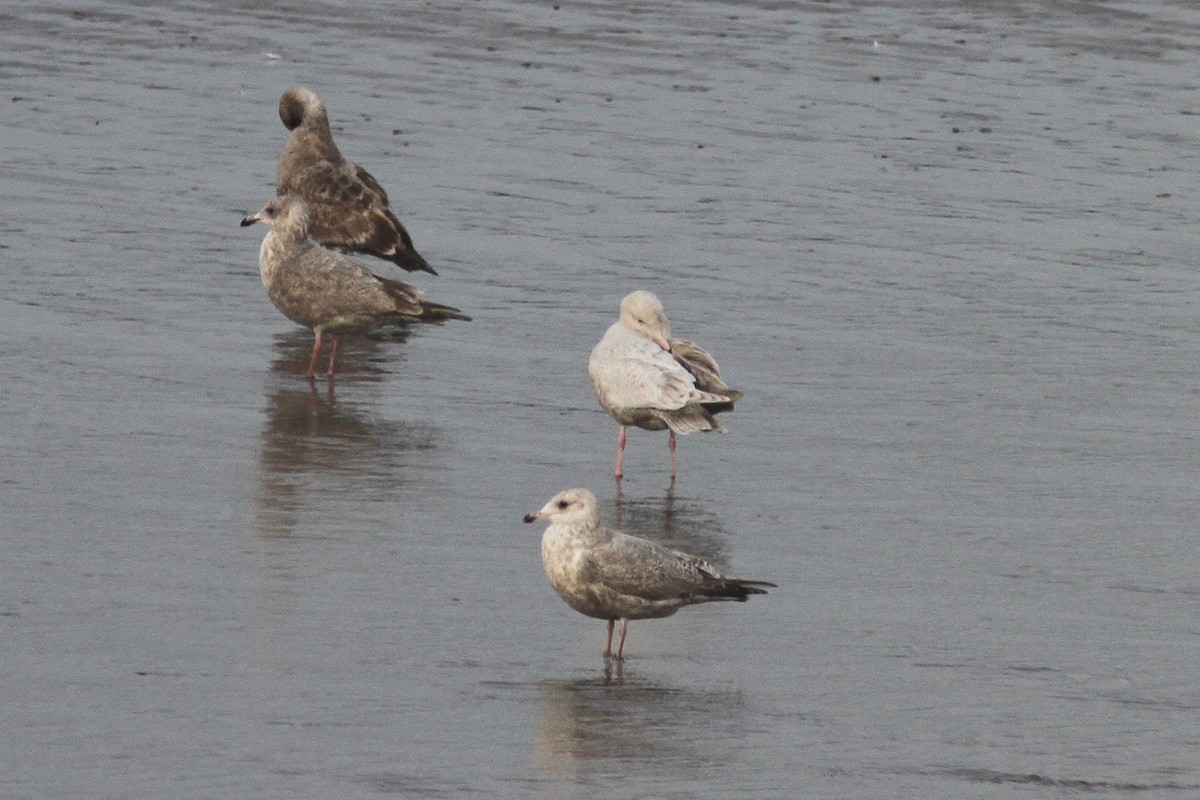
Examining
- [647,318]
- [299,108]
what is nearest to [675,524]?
[647,318]

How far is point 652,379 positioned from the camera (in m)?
11.8

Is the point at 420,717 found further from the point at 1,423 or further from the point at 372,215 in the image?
the point at 372,215

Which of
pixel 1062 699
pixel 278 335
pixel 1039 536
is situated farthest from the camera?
pixel 278 335

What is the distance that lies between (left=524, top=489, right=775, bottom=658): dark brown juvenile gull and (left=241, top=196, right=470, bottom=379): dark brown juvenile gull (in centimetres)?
491

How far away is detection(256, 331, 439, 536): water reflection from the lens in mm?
10805

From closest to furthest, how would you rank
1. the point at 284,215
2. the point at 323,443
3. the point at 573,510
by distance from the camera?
the point at 573,510 → the point at 323,443 → the point at 284,215

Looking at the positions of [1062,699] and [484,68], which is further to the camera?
[484,68]

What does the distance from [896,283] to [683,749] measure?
828 centimetres

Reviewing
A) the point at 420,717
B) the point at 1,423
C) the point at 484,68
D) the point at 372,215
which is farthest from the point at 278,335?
the point at 484,68

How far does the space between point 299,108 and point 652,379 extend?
718 cm

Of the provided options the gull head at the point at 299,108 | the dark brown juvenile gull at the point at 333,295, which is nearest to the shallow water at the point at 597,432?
the dark brown juvenile gull at the point at 333,295

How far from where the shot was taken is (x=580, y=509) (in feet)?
29.9

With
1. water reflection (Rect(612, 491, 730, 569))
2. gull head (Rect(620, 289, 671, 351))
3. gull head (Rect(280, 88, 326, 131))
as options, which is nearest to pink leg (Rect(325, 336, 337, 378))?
gull head (Rect(620, 289, 671, 351))

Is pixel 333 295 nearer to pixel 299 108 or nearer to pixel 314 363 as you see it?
pixel 314 363
